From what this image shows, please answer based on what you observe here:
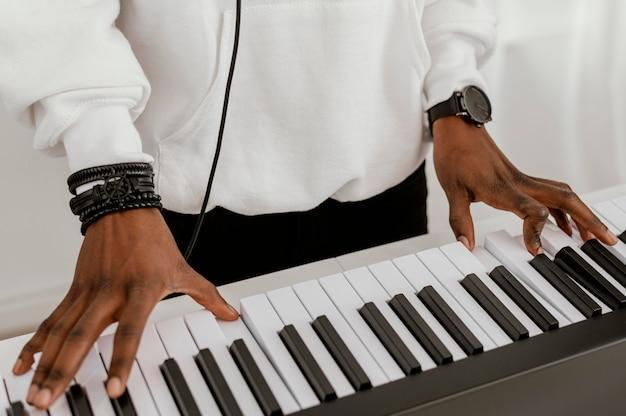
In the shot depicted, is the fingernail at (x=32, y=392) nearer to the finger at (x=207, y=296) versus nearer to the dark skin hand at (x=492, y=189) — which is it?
the finger at (x=207, y=296)

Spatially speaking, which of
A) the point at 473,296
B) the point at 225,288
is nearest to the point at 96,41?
the point at 225,288

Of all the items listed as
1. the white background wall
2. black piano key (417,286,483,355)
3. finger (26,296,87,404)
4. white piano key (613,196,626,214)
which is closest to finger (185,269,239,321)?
finger (26,296,87,404)

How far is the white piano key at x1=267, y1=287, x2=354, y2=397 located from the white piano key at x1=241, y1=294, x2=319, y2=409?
1 cm

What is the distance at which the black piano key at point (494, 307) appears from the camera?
0.87m

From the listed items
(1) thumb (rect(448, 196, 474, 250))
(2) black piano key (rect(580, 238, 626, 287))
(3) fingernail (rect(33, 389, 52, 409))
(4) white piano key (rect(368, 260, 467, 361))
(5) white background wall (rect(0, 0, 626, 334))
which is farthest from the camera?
(5) white background wall (rect(0, 0, 626, 334))

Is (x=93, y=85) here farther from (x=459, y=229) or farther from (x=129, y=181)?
(x=459, y=229)

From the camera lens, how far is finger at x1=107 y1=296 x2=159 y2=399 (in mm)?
764

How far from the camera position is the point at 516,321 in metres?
0.88

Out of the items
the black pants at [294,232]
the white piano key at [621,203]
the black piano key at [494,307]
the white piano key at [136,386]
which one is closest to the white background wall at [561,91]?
the black pants at [294,232]

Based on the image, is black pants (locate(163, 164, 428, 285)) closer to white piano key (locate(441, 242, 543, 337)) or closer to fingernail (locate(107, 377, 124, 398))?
white piano key (locate(441, 242, 543, 337))

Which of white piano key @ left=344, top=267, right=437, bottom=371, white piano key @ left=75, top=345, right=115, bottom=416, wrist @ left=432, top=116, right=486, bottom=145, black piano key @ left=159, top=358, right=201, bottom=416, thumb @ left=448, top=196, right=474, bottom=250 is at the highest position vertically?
wrist @ left=432, top=116, right=486, bottom=145

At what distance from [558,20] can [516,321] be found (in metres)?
1.20

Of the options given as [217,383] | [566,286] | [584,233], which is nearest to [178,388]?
[217,383]

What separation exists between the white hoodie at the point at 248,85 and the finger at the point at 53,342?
18 centimetres
